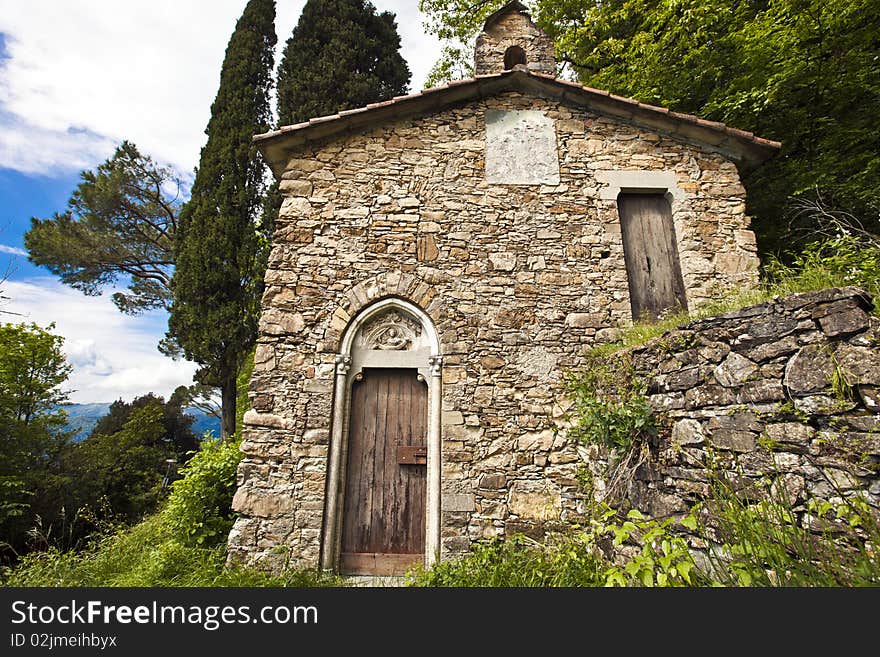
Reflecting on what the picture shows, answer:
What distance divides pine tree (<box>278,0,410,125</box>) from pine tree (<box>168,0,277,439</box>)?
1.03 meters

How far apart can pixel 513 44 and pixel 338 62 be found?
6482 millimetres

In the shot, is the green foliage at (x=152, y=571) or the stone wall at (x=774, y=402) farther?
the green foliage at (x=152, y=571)

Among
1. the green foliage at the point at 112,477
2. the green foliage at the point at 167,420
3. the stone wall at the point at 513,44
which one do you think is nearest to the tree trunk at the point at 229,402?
the green foliage at the point at 112,477

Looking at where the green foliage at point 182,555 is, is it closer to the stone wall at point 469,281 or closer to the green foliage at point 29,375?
the stone wall at point 469,281

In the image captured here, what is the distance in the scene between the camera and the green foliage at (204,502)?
4336mm

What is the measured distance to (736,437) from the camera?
9.35 ft

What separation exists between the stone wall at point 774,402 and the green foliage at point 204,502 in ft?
15.2

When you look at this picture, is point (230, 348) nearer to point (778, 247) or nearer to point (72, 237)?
point (72, 237)

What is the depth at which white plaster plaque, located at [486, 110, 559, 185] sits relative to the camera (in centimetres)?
523

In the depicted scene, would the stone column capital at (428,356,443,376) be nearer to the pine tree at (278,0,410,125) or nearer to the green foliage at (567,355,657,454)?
the green foliage at (567,355,657,454)

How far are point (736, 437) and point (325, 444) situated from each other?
387cm

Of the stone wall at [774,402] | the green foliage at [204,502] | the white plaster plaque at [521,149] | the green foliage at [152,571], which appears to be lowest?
the green foliage at [152,571]

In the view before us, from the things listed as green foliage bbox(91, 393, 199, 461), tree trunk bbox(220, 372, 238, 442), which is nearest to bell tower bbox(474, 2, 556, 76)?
tree trunk bbox(220, 372, 238, 442)

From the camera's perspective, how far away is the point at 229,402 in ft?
30.7
